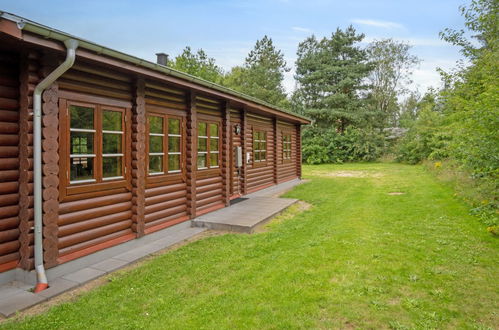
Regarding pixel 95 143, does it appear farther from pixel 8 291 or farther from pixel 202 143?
pixel 202 143

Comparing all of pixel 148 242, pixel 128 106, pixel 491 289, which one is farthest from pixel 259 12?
pixel 491 289

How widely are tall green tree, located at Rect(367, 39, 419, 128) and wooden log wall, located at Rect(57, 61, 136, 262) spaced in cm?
2898

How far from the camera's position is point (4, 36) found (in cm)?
309

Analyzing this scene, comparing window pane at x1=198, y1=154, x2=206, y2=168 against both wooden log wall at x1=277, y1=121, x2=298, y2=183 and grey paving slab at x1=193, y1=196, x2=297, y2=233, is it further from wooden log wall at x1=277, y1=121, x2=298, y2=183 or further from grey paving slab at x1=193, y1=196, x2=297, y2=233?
wooden log wall at x1=277, y1=121, x2=298, y2=183

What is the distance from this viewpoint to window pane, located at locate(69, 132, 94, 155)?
13.3 ft

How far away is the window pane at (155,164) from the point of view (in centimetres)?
539

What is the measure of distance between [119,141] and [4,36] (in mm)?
1937

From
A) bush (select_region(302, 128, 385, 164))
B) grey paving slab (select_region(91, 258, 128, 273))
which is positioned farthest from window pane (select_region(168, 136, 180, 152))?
bush (select_region(302, 128, 385, 164))

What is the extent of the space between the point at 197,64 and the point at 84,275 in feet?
129

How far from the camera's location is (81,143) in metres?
4.17

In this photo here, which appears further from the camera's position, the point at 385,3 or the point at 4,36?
the point at 385,3

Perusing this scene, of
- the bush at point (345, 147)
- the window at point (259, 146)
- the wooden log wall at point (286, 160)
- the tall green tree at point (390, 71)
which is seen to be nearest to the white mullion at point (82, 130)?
the window at point (259, 146)

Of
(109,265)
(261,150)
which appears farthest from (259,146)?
(109,265)

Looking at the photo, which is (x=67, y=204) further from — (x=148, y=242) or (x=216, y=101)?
(x=216, y=101)
